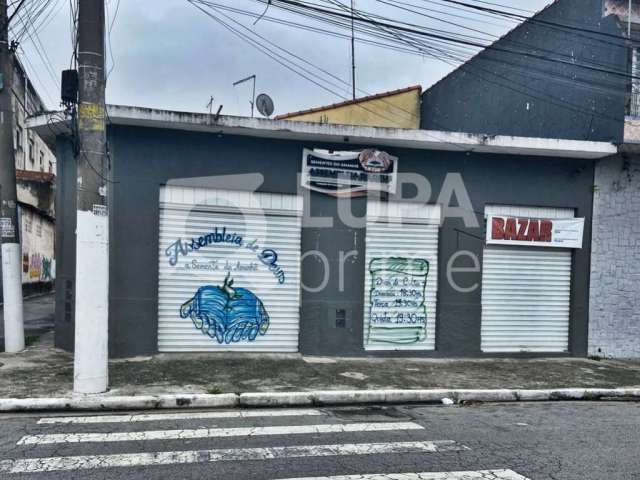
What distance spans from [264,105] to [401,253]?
4.32 metres

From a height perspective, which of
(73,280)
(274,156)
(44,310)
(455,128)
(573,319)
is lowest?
(44,310)

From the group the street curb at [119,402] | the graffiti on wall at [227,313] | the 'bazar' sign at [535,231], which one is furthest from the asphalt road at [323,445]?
the 'bazar' sign at [535,231]

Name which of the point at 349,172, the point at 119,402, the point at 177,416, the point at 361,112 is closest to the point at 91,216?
the point at 119,402

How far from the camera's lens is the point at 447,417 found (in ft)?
21.1

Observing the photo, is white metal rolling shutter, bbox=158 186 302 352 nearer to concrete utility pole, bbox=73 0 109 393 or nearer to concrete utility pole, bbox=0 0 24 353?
concrete utility pole, bbox=0 0 24 353

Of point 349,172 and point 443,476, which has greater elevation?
point 349,172

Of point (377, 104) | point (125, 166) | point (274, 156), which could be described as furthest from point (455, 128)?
point (125, 166)

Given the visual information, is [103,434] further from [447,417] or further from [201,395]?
[447,417]

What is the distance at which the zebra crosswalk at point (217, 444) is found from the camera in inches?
174

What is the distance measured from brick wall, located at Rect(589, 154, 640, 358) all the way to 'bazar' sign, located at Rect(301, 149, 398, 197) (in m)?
4.38

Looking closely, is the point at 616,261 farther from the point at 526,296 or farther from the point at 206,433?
the point at 206,433

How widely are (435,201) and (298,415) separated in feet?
17.5

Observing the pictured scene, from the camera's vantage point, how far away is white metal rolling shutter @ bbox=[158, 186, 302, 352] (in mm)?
9219

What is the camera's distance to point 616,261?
34.9ft
